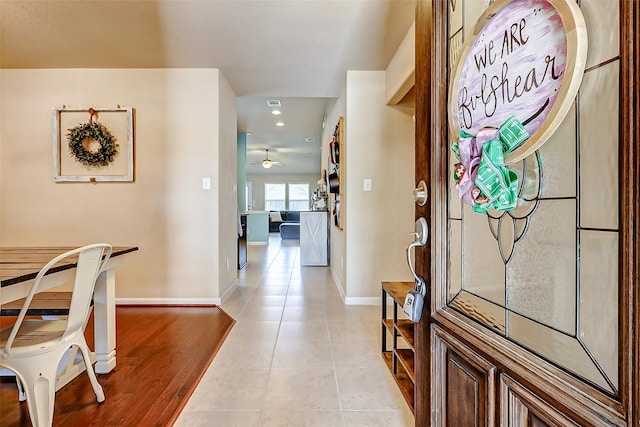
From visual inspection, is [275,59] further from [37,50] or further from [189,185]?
[37,50]

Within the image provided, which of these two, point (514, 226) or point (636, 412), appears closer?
point (636, 412)

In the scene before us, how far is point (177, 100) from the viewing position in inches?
133

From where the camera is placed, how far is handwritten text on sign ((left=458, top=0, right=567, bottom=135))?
595 millimetres

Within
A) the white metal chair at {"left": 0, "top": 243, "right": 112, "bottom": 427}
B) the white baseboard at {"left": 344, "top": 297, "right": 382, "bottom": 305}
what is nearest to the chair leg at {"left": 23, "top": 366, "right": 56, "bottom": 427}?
the white metal chair at {"left": 0, "top": 243, "right": 112, "bottom": 427}

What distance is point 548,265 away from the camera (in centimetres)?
63

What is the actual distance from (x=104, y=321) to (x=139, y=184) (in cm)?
181

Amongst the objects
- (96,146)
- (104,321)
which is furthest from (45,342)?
(96,146)

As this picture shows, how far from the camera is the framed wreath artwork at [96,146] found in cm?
331

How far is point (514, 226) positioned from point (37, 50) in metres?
3.99

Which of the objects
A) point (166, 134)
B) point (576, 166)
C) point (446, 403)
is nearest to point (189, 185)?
point (166, 134)

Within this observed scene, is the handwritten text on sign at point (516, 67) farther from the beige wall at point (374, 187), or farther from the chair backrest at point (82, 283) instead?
the beige wall at point (374, 187)

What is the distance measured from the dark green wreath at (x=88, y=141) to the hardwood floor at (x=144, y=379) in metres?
1.62

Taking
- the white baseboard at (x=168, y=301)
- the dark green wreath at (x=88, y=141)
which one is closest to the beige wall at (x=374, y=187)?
the white baseboard at (x=168, y=301)

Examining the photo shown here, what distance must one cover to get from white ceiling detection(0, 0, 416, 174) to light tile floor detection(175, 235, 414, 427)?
238cm
